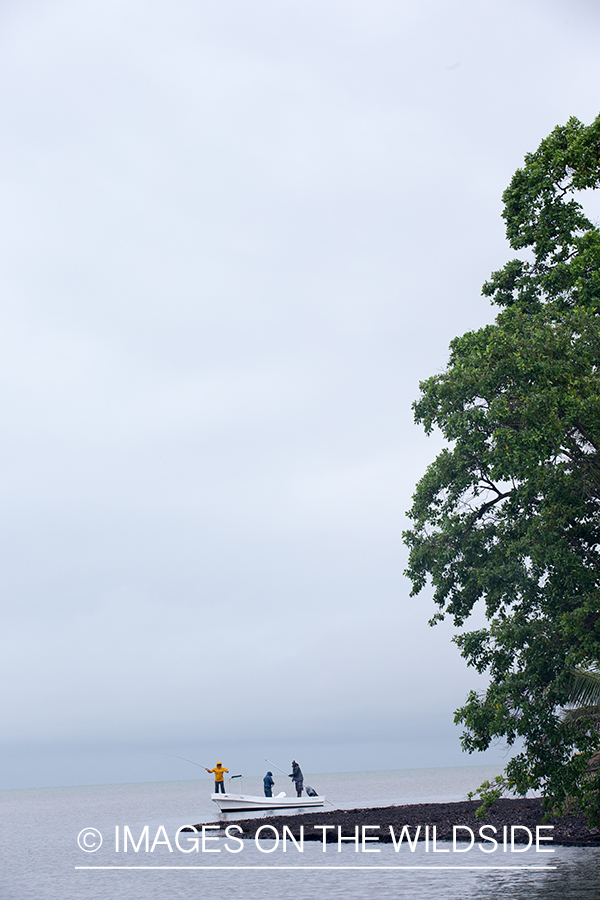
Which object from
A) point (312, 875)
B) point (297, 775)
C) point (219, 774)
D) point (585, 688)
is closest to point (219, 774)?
point (219, 774)

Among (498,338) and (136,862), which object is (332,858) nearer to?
(136,862)

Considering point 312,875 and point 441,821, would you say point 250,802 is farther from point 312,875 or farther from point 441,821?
point 312,875

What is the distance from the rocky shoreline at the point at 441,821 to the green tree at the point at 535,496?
26.8 ft

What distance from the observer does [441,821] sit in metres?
34.0

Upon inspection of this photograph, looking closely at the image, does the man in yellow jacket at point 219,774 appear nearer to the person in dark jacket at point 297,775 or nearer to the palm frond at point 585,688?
the person in dark jacket at point 297,775

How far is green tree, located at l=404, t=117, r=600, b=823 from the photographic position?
1814cm

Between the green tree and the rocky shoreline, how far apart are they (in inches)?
322

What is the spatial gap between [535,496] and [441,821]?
1965cm

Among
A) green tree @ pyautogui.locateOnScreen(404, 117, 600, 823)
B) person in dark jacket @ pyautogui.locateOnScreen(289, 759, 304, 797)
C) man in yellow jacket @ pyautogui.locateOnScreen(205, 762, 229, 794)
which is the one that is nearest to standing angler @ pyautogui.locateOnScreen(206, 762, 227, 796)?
man in yellow jacket @ pyautogui.locateOnScreen(205, 762, 229, 794)

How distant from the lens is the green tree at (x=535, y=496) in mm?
18141

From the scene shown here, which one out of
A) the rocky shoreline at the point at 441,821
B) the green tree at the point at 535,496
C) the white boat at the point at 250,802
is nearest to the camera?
the green tree at the point at 535,496

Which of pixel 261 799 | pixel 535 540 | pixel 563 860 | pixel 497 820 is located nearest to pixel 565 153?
pixel 535 540

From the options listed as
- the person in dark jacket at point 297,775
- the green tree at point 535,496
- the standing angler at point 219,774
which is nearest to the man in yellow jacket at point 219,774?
the standing angler at point 219,774

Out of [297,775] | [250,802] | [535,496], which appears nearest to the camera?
[535,496]
